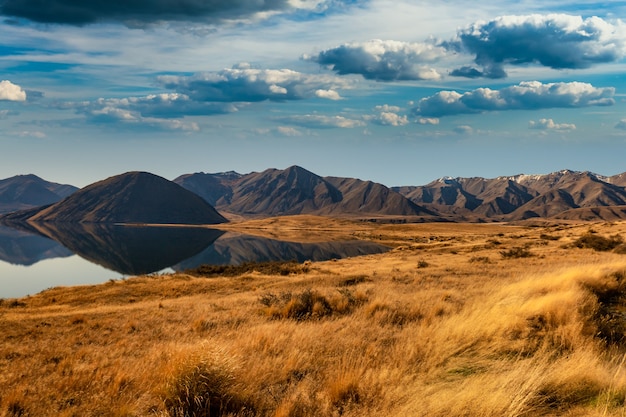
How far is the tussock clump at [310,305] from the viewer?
13047mm

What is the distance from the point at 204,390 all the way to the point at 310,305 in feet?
26.7

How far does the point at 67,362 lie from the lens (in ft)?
27.9

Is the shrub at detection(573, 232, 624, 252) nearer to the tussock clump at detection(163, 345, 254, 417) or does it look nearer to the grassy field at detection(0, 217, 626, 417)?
the grassy field at detection(0, 217, 626, 417)

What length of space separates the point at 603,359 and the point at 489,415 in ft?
11.9

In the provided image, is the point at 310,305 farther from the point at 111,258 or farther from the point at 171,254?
the point at 171,254

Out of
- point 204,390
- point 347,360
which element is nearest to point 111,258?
point 347,360

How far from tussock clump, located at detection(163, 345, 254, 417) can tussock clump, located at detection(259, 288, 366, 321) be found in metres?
6.46

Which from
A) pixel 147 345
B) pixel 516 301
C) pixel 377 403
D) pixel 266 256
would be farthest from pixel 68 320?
pixel 266 256

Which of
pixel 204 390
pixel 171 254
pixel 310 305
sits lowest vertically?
pixel 171 254

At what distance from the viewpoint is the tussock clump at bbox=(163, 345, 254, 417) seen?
18.4 feet

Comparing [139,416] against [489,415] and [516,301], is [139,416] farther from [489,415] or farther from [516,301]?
[516,301]

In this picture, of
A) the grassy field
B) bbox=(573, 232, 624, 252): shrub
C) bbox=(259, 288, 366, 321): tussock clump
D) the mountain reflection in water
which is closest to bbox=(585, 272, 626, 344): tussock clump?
the grassy field

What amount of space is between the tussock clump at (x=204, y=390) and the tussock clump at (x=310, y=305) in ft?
21.2

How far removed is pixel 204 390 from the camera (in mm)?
5770
